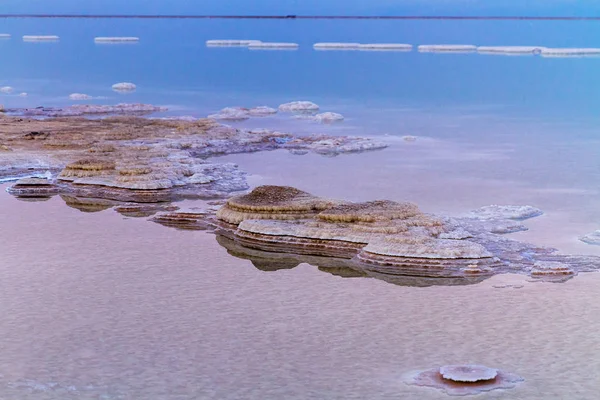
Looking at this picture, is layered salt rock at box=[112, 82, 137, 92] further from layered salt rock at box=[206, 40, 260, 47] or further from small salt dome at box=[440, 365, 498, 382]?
layered salt rock at box=[206, 40, 260, 47]

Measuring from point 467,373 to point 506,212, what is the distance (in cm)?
504

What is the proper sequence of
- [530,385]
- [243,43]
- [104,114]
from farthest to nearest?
[243,43] → [104,114] → [530,385]

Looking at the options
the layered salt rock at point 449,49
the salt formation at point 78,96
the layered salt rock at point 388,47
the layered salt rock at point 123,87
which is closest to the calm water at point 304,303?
the salt formation at point 78,96

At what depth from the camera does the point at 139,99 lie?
28.3 metres

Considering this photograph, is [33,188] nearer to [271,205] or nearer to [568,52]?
[271,205]

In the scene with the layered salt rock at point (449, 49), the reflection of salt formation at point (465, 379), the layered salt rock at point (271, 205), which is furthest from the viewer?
the layered salt rock at point (449, 49)

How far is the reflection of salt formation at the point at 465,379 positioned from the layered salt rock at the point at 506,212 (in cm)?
454

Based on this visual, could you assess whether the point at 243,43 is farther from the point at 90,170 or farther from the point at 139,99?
the point at 90,170

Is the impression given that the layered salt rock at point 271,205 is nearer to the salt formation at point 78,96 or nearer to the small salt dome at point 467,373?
the small salt dome at point 467,373

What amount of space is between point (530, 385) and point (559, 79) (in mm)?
25842

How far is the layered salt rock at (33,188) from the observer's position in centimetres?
1415

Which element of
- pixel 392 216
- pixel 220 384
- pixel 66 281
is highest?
pixel 392 216

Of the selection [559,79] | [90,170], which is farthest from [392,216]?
[559,79]

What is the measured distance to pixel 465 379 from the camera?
24.1 feet
